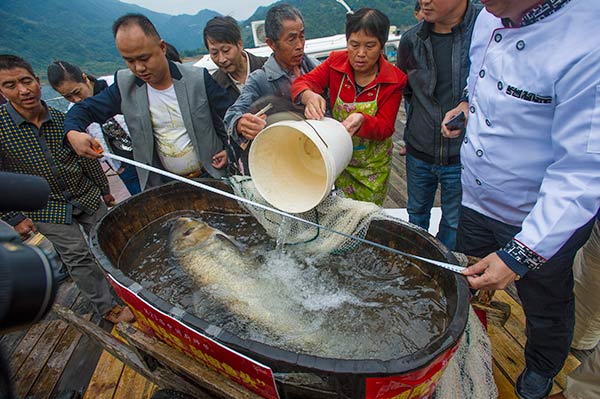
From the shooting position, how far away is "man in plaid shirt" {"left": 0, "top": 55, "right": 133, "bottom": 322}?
10.4 feet

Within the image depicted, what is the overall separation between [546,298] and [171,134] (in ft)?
12.0

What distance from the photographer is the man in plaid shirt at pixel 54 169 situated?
3172 mm

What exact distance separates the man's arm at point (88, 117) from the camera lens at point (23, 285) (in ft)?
7.51

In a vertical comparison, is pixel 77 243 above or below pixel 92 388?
above

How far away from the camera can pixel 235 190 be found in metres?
3.13

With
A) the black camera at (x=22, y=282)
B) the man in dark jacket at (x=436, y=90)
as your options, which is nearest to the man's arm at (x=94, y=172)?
the black camera at (x=22, y=282)

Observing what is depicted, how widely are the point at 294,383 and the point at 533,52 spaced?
2.11 meters

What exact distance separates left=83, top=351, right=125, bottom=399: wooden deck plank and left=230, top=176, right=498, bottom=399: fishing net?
1.92m

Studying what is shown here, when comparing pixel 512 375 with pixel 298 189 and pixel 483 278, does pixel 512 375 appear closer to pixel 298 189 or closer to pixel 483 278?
pixel 483 278

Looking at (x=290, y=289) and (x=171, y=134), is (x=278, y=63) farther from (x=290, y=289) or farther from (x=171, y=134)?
(x=290, y=289)

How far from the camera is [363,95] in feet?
9.96

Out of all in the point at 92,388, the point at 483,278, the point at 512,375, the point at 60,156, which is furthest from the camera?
the point at 60,156

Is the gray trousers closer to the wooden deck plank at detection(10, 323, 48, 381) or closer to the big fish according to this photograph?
the wooden deck plank at detection(10, 323, 48, 381)

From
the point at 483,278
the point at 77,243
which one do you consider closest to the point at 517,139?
the point at 483,278
